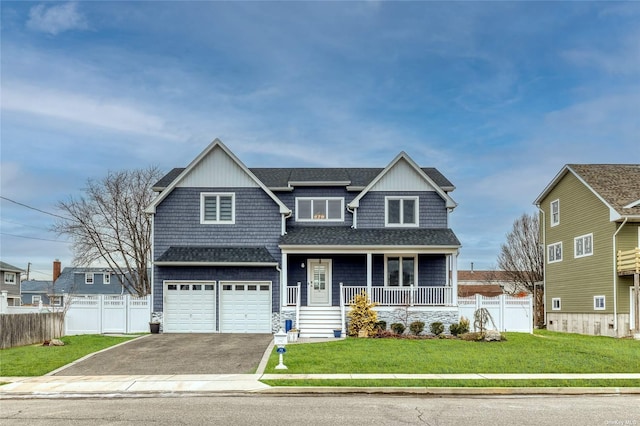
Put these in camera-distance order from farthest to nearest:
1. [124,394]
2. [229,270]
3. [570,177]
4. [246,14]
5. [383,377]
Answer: [570,177]
[229,270]
[246,14]
[383,377]
[124,394]

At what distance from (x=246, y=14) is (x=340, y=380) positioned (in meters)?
12.8

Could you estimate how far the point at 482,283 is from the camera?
91.2 m

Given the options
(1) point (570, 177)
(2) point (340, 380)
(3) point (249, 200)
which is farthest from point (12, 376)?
(1) point (570, 177)

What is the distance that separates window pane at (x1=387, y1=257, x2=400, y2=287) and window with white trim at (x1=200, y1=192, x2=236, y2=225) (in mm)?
7412

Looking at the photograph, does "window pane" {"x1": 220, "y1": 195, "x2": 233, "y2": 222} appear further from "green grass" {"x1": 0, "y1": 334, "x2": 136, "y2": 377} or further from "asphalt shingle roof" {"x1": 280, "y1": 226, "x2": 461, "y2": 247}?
"green grass" {"x1": 0, "y1": 334, "x2": 136, "y2": 377}

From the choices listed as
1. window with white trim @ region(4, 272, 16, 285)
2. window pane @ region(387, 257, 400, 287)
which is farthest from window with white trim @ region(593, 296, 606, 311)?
window with white trim @ region(4, 272, 16, 285)

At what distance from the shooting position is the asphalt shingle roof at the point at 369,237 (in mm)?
27242

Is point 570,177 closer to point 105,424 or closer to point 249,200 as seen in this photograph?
point 249,200

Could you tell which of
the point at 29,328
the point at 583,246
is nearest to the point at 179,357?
the point at 29,328

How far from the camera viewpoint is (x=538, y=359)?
60.3ft

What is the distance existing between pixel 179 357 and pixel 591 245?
21.3 metres

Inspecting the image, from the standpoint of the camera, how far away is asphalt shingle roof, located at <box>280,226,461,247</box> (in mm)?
27242

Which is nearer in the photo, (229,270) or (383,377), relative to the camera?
(383,377)

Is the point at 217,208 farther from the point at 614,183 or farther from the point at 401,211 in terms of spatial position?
the point at 614,183
